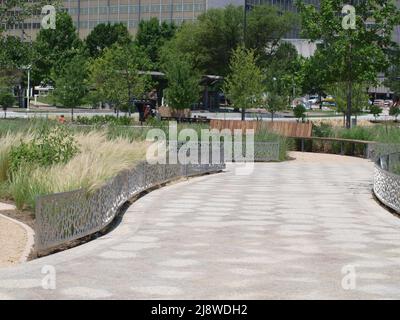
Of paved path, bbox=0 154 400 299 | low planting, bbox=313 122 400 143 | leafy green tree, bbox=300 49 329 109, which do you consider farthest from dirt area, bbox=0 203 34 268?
leafy green tree, bbox=300 49 329 109

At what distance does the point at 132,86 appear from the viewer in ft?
171

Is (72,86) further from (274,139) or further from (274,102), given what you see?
(274,139)

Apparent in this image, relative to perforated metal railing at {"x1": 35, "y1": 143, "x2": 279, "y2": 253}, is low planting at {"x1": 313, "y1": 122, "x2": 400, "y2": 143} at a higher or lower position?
higher

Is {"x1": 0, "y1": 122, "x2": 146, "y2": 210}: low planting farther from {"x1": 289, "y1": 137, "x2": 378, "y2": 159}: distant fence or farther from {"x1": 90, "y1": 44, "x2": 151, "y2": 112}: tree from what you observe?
{"x1": 90, "y1": 44, "x2": 151, "y2": 112}: tree

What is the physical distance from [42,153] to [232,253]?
595 centimetres

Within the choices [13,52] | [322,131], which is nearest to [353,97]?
[322,131]

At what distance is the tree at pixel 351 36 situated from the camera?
119 ft

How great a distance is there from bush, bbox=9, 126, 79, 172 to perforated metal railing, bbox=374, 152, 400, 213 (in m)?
5.83

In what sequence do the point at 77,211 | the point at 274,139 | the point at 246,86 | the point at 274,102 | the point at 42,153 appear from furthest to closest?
the point at 274,102, the point at 246,86, the point at 274,139, the point at 42,153, the point at 77,211

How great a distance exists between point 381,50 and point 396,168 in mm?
21995

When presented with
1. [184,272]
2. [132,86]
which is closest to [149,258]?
[184,272]

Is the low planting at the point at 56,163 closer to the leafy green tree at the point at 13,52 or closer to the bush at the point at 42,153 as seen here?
the bush at the point at 42,153

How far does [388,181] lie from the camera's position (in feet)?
47.0

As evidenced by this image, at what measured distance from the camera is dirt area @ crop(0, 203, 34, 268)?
8977 mm
